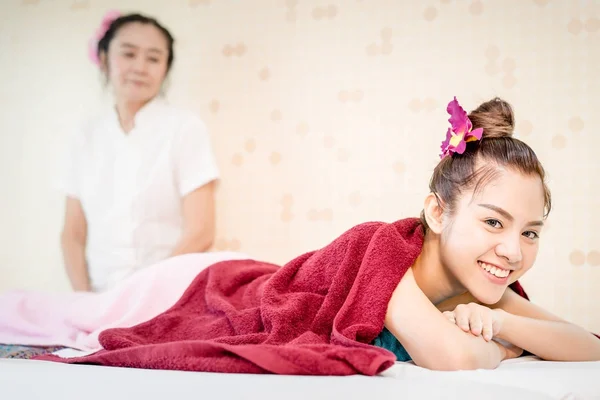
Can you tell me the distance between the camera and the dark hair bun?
53.5 inches

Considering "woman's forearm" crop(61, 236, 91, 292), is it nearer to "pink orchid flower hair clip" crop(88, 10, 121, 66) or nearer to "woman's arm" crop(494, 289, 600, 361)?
"pink orchid flower hair clip" crop(88, 10, 121, 66)

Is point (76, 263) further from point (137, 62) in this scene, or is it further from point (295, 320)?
point (295, 320)

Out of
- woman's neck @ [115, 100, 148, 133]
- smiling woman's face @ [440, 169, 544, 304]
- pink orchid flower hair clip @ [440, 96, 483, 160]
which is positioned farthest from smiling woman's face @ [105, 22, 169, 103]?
smiling woman's face @ [440, 169, 544, 304]

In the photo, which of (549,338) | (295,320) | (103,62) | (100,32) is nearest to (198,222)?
(103,62)

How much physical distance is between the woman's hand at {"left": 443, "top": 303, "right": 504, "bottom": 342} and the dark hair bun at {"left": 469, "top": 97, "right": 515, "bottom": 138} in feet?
1.25

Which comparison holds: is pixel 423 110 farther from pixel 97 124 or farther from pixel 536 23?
pixel 97 124

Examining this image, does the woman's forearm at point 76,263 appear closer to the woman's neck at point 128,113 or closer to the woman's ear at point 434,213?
the woman's neck at point 128,113

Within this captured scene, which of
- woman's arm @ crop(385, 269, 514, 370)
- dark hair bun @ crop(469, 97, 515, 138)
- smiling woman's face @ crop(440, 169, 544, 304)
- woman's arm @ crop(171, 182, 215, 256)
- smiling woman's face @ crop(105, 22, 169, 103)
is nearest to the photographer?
woman's arm @ crop(385, 269, 514, 370)

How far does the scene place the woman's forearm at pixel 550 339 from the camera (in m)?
1.27

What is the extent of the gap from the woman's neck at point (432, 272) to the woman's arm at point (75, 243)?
1.49 m

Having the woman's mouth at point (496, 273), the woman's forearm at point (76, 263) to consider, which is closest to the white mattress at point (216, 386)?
the woman's mouth at point (496, 273)

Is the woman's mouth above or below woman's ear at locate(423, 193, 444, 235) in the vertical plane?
below

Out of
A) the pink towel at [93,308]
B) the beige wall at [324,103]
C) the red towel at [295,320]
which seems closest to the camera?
the red towel at [295,320]

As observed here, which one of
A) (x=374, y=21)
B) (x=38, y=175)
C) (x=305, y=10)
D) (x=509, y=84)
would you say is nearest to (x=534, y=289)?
(x=509, y=84)
